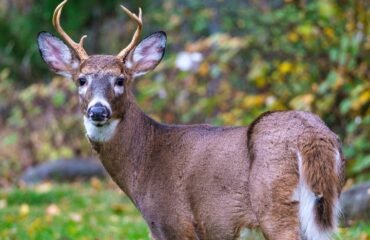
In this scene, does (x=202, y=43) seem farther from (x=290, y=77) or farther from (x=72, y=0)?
(x=72, y=0)

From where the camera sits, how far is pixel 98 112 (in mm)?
6359

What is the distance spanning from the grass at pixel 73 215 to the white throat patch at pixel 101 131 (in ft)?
6.69

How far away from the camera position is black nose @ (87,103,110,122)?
636 cm

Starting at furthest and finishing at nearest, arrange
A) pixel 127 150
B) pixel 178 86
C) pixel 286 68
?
pixel 178 86 < pixel 286 68 < pixel 127 150

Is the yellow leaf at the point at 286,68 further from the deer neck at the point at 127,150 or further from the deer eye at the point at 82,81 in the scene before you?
the deer eye at the point at 82,81

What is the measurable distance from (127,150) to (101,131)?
24cm

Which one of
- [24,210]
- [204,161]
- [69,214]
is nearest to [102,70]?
[204,161]

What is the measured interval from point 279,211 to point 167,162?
3.64ft

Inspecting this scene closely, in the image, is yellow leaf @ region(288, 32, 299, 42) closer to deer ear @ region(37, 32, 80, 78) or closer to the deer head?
the deer head

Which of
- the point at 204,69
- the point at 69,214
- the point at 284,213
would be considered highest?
the point at 284,213

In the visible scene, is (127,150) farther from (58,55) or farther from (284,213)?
(284,213)

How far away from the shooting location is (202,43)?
13.6 meters

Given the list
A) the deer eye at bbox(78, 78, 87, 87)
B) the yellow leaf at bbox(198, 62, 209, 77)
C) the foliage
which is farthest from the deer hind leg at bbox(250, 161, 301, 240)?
the yellow leaf at bbox(198, 62, 209, 77)

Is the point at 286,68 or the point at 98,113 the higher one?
the point at 98,113
